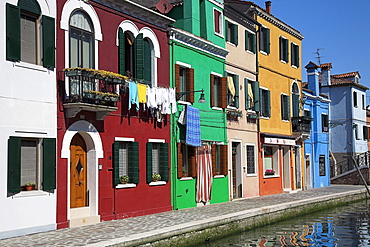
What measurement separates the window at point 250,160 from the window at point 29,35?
13658 millimetres

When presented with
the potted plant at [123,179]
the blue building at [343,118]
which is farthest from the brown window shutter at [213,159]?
the blue building at [343,118]

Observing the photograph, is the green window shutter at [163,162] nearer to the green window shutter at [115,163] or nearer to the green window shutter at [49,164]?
the green window shutter at [115,163]

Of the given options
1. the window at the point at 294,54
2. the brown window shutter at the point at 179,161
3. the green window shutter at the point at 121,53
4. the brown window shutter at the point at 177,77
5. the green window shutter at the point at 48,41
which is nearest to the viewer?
the green window shutter at the point at 48,41

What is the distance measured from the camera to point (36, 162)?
1310 centimetres

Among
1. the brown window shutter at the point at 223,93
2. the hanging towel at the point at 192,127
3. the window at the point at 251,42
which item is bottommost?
the hanging towel at the point at 192,127

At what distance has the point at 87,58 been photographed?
15055 mm

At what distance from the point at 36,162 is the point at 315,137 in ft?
79.8

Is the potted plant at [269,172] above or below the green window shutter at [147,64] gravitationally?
below

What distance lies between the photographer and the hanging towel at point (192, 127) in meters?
19.1

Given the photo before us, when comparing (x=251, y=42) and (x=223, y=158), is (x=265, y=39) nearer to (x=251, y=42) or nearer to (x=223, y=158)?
(x=251, y=42)

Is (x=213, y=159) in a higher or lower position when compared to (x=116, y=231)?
higher

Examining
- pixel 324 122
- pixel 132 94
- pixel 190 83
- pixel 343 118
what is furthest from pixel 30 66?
pixel 343 118

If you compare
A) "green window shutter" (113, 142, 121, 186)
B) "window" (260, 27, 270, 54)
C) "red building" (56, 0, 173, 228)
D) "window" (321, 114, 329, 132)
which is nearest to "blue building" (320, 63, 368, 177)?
"window" (321, 114, 329, 132)

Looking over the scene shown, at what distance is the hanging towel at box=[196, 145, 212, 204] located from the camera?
20.0 m
